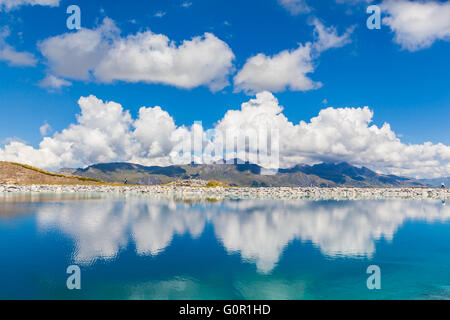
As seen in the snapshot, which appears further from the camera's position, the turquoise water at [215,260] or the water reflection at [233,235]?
the water reflection at [233,235]

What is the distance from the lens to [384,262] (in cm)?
5475

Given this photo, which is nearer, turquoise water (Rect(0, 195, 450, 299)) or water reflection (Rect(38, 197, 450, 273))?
turquoise water (Rect(0, 195, 450, 299))

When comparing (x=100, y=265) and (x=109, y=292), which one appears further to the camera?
(x=100, y=265)

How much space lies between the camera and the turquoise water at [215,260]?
3744 centimetres

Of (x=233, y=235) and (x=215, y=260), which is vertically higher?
(x=215, y=260)

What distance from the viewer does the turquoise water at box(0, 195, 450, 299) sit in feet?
123

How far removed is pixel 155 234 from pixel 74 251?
76.2ft

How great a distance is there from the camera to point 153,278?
41.1 meters

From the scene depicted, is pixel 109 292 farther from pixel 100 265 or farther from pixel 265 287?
pixel 265 287

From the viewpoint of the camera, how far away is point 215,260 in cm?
5244

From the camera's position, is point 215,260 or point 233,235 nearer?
point 215,260
